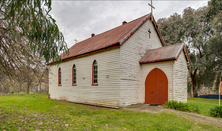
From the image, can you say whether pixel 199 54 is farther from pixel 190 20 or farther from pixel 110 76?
pixel 110 76

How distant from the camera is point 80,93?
48.6 ft

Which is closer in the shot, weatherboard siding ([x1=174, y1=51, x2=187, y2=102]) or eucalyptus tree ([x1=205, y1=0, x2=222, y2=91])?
weatherboard siding ([x1=174, y1=51, x2=187, y2=102])

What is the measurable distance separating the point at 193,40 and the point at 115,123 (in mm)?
20159

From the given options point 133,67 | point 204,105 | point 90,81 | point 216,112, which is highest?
point 133,67

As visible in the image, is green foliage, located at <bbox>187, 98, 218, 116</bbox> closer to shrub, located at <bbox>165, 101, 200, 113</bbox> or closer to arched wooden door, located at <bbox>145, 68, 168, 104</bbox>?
shrub, located at <bbox>165, 101, 200, 113</bbox>

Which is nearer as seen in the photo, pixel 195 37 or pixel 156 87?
pixel 156 87

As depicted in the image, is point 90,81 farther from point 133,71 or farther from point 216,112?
point 216,112

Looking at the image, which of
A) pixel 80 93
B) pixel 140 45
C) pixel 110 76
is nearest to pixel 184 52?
pixel 140 45

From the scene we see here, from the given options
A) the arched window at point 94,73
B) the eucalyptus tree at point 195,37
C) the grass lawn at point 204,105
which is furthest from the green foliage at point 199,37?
the arched window at point 94,73

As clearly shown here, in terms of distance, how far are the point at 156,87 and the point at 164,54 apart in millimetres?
2629

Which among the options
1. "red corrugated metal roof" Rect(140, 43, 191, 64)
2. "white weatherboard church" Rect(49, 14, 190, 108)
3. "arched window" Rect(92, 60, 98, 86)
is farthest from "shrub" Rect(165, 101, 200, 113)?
"arched window" Rect(92, 60, 98, 86)

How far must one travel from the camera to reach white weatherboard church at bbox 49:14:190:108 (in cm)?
1124

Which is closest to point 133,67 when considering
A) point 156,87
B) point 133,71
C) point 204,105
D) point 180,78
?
point 133,71

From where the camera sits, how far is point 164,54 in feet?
39.1
